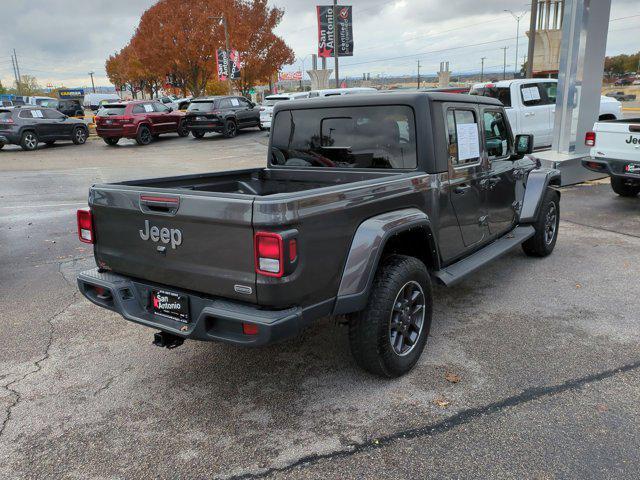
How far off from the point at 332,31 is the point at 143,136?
42.5 ft

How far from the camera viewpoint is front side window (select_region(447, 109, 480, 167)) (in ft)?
13.4

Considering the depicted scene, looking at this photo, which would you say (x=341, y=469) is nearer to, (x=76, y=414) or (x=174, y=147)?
(x=76, y=414)

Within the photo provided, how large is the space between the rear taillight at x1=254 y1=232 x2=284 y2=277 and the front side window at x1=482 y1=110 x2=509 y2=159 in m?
2.81

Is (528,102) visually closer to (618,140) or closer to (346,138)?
(618,140)

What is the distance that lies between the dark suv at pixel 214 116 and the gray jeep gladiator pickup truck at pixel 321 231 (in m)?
19.4

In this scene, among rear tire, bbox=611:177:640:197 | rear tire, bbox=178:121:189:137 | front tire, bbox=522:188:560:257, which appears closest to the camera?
→ front tire, bbox=522:188:560:257

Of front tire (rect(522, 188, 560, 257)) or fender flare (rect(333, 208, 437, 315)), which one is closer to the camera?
fender flare (rect(333, 208, 437, 315))

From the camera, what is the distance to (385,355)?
3344 mm

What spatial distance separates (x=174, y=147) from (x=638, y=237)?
17.7 metres

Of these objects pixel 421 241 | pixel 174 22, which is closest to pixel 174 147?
pixel 421 241

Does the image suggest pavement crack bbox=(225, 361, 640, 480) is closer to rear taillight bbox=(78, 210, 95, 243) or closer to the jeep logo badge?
the jeep logo badge

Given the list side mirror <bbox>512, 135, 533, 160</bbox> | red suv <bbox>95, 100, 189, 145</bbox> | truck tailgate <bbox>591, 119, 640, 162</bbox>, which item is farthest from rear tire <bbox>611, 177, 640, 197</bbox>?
red suv <bbox>95, 100, 189, 145</bbox>

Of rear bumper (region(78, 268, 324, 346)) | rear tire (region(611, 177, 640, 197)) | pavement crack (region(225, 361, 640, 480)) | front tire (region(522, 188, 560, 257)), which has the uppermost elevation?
rear bumper (region(78, 268, 324, 346))

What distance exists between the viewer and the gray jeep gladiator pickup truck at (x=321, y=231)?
2.80 meters
